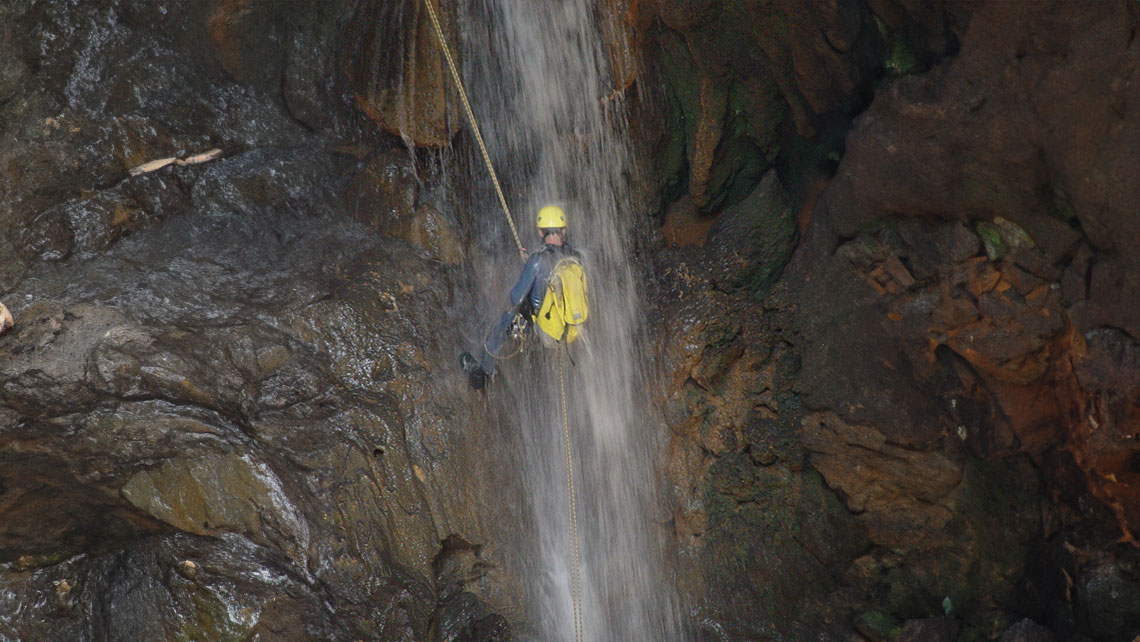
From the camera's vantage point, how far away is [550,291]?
5.59 meters

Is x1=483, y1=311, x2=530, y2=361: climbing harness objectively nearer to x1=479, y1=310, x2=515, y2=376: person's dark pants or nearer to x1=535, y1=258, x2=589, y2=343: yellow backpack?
x1=479, y1=310, x2=515, y2=376: person's dark pants

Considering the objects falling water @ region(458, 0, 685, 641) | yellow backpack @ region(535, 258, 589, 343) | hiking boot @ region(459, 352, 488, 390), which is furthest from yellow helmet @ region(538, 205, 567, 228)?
falling water @ region(458, 0, 685, 641)

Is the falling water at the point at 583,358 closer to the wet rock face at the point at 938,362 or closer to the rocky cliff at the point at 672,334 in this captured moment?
the rocky cliff at the point at 672,334

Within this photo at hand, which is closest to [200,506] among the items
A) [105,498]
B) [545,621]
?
[105,498]

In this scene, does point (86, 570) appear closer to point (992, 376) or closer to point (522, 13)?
point (522, 13)

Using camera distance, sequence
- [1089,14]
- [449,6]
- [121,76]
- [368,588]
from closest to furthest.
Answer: [1089,14], [368,588], [449,6], [121,76]

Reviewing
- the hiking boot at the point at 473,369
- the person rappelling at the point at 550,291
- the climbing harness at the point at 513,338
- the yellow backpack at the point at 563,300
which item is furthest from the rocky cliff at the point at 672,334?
the yellow backpack at the point at 563,300

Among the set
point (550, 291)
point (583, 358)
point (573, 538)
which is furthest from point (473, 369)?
point (573, 538)

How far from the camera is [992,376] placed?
16.5 ft

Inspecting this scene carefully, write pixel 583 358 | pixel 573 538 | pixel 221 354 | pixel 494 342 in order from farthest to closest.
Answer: pixel 583 358
pixel 573 538
pixel 494 342
pixel 221 354

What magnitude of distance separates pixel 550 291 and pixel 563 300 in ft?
0.35

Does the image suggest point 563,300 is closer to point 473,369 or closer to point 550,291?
point 550,291

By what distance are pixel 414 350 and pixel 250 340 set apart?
43.6 inches

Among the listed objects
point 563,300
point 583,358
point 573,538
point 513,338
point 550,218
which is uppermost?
point 550,218
